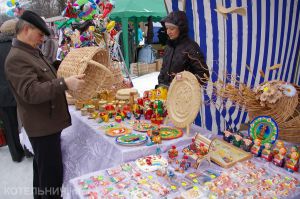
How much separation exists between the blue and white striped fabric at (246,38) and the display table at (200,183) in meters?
1.12

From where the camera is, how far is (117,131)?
1585mm

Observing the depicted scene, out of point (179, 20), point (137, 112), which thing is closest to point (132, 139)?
point (137, 112)

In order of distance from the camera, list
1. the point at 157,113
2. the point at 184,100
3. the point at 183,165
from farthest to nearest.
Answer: the point at 157,113
the point at 184,100
the point at 183,165

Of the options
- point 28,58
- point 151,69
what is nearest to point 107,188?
point 28,58

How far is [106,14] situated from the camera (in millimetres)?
2461

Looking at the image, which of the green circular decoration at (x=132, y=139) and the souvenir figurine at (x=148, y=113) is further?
the souvenir figurine at (x=148, y=113)

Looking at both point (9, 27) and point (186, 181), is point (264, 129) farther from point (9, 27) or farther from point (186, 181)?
point (9, 27)

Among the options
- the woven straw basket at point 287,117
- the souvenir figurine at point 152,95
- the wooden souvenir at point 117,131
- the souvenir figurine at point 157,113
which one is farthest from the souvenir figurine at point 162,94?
the woven straw basket at point 287,117

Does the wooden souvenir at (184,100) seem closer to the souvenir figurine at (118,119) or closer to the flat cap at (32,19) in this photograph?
the souvenir figurine at (118,119)

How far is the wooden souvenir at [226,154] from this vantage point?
124cm

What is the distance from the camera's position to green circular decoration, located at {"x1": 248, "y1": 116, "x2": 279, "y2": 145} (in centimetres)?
131

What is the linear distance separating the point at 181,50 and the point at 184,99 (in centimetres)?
74

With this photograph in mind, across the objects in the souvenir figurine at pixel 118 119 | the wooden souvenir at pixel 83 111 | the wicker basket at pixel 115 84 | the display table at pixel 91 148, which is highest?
→ the wicker basket at pixel 115 84

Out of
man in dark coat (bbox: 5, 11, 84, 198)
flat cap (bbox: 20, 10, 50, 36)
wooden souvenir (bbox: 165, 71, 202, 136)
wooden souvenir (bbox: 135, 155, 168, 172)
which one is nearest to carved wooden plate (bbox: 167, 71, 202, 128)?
wooden souvenir (bbox: 165, 71, 202, 136)
